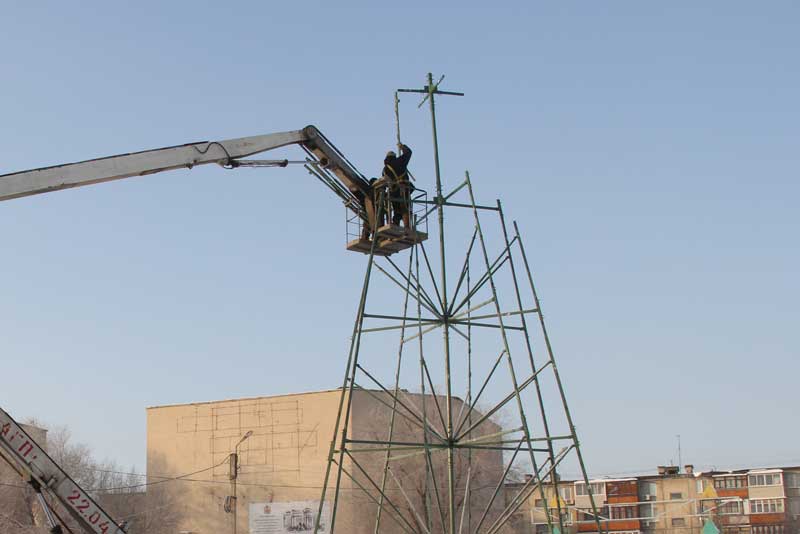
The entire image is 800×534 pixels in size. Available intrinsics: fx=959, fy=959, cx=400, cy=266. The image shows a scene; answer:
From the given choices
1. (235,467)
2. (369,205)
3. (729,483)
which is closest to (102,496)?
(235,467)

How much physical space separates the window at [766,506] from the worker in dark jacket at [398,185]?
261ft

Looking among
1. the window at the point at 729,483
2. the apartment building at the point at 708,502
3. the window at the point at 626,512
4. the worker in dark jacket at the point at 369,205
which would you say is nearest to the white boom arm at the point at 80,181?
the worker in dark jacket at the point at 369,205

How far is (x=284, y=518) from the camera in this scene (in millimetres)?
48125

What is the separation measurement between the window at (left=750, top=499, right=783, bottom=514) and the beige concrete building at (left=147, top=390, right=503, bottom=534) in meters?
48.8

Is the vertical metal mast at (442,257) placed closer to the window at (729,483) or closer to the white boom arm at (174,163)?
the white boom arm at (174,163)

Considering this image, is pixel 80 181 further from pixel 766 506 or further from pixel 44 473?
pixel 766 506

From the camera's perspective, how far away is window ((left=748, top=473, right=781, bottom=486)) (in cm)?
8943

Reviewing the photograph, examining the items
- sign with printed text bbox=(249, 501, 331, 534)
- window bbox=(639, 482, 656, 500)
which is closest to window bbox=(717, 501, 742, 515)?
window bbox=(639, 482, 656, 500)

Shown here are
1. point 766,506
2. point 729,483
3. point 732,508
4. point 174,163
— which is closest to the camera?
point 174,163

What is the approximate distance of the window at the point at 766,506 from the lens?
290 feet

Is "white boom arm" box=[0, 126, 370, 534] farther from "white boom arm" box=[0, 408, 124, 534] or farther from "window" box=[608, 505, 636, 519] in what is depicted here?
"window" box=[608, 505, 636, 519]

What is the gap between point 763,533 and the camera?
88562mm

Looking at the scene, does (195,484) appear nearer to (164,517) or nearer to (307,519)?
(164,517)

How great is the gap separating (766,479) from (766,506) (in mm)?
2480
